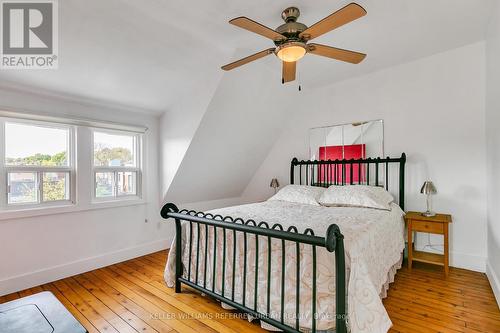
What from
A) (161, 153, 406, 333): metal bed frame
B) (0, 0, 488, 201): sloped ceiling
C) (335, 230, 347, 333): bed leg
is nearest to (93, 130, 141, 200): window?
(0, 0, 488, 201): sloped ceiling

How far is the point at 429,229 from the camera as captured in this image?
2873mm

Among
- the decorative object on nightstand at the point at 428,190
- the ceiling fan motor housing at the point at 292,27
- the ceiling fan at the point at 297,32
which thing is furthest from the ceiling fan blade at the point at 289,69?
the decorative object on nightstand at the point at 428,190

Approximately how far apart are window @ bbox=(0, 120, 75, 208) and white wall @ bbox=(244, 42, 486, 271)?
3.91 m

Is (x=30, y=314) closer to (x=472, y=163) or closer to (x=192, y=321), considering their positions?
(x=192, y=321)

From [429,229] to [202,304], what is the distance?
2.59 m

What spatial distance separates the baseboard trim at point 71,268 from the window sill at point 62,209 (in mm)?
624

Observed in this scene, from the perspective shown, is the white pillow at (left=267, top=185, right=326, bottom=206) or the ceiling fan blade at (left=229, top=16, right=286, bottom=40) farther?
the white pillow at (left=267, top=185, right=326, bottom=206)

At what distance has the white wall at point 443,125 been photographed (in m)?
2.92

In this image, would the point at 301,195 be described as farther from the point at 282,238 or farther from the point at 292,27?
the point at 292,27

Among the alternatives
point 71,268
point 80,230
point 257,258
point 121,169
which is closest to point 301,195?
point 257,258

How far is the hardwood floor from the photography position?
200 cm

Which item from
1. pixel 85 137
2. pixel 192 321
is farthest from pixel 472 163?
pixel 85 137

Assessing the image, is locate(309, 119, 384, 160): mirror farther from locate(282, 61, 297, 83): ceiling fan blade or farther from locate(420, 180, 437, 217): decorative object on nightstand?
locate(282, 61, 297, 83): ceiling fan blade

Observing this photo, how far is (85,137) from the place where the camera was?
3.21 meters
